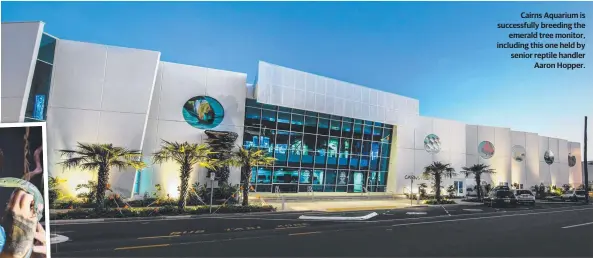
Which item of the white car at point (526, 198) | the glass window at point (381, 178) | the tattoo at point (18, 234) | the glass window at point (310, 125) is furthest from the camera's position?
the glass window at point (381, 178)

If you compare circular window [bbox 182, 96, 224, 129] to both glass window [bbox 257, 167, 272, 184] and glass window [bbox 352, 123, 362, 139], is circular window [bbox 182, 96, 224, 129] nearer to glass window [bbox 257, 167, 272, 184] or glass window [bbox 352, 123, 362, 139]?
glass window [bbox 257, 167, 272, 184]

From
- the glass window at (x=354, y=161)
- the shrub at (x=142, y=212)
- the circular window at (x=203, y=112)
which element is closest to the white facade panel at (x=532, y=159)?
the glass window at (x=354, y=161)

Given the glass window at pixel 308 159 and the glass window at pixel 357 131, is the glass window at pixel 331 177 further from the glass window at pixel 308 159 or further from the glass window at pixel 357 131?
the glass window at pixel 357 131

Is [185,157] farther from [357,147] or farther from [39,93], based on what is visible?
[357,147]

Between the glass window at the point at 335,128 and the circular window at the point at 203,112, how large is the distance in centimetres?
1126

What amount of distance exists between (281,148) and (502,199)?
59.7 ft

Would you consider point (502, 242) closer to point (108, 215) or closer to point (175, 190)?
point (108, 215)

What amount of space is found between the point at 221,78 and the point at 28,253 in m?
24.0

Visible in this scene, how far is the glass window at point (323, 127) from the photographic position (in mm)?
31781

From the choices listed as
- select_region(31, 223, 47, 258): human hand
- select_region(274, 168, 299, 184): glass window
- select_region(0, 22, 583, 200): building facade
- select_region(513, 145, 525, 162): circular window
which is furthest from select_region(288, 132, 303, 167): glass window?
select_region(513, 145, 525, 162): circular window

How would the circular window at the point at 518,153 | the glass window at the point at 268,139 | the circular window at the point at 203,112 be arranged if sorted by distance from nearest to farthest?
the circular window at the point at 203,112, the glass window at the point at 268,139, the circular window at the point at 518,153

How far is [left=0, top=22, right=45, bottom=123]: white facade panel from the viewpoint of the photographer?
18.4 m

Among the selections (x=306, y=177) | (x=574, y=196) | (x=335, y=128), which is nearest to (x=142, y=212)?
(x=306, y=177)

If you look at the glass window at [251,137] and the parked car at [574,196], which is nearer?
the glass window at [251,137]
